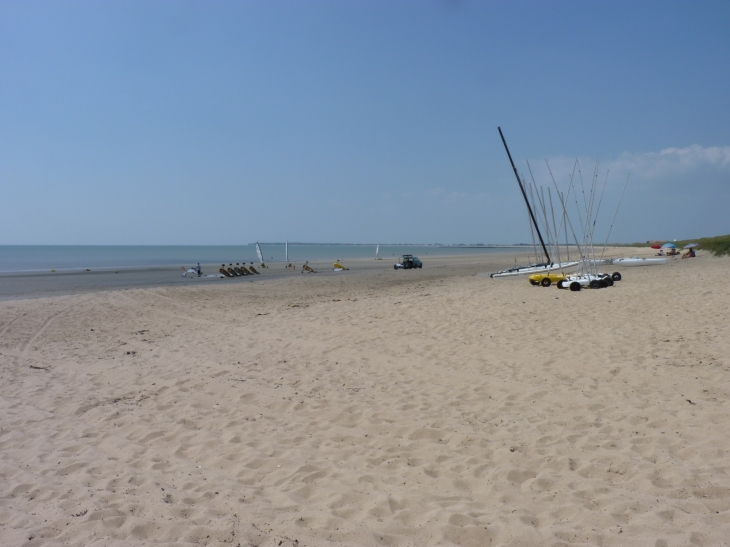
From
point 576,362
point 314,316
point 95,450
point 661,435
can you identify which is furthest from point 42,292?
point 661,435

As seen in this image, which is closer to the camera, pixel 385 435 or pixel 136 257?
pixel 385 435

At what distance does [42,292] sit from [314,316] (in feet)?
60.0

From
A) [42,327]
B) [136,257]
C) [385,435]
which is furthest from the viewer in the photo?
[136,257]

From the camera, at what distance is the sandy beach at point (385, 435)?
3779mm

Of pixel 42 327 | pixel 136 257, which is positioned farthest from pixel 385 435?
pixel 136 257

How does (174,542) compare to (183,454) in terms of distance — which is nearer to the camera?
(174,542)

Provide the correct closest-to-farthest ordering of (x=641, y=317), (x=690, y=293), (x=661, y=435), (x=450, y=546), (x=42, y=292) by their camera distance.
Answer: (x=450, y=546)
(x=661, y=435)
(x=641, y=317)
(x=690, y=293)
(x=42, y=292)

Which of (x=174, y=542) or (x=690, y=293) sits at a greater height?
(x=690, y=293)

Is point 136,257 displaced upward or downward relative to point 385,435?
upward

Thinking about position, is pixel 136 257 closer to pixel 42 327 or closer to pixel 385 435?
pixel 42 327

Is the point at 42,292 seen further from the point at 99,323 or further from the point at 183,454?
the point at 183,454

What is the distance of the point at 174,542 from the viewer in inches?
141

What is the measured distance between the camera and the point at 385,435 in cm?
556

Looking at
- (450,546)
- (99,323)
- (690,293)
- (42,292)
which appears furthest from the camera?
(42,292)
